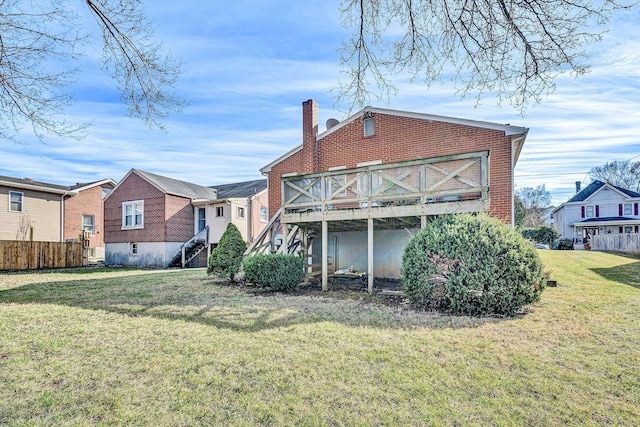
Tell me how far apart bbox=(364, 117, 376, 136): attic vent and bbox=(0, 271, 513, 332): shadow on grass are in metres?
6.49

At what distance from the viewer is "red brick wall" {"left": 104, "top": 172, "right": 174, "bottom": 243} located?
19.9m

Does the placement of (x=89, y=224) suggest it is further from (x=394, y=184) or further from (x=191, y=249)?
(x=394, y=184)

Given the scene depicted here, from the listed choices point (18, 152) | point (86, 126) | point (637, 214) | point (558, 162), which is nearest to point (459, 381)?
point (86, 126)

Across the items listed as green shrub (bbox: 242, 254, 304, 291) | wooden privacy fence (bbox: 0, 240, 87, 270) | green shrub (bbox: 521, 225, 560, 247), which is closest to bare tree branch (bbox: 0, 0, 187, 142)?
green shrub (bbox: 242, 254, 304, 291)

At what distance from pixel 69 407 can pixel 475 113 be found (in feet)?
19.5

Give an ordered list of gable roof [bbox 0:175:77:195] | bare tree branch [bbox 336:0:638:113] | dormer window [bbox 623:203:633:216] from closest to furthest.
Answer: bare tree branch [bbox 336:0:638:113] < gable roof [bbox 0:175:77:195] < dormer window [bbox 623:203:633:216]

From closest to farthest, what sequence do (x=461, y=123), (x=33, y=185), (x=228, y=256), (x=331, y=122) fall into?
(x=228, y=256) < (x=461, y=123) < (x=331, y=122) < (x=33, y=185)

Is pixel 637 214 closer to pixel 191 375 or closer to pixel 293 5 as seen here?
pixel 293 5

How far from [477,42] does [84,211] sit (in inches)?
1170

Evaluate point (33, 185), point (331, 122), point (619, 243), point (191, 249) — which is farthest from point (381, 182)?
point (619, 243)

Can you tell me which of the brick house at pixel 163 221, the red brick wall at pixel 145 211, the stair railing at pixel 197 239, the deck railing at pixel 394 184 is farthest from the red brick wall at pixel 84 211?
the deck railing at pixel 394 184

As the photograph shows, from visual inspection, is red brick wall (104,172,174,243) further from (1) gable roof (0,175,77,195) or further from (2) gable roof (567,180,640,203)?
(2) gable roof (567,180,640,203)

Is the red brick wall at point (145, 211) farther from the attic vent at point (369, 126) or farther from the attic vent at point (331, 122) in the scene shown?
the attic vent at point (369, 126)

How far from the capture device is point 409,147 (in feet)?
38.5
